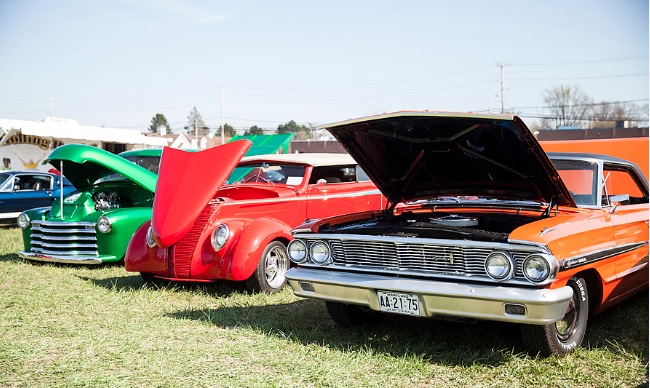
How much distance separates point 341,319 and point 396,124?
5.36ft

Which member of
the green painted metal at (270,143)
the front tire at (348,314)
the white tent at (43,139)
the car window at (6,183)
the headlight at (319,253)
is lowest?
the front tire at (348,314)

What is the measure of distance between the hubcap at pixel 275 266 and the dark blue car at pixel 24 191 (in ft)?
25.1

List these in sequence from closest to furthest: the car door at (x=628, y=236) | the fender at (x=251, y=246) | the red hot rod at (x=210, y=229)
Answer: the car door at (x=628, y=236) < the fender at (x=251, y=246) < the red hot rod at (x=210, y=229)

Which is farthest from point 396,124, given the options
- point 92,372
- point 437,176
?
point 92,372

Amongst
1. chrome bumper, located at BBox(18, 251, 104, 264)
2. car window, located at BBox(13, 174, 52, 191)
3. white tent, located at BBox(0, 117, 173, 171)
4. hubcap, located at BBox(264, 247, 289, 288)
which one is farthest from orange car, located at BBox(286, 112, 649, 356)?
white tent, located at BBox(0, 117, 173, 171)

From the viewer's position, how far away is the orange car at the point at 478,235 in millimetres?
3793

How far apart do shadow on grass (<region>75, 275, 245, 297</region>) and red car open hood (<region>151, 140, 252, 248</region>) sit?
782 millimetres

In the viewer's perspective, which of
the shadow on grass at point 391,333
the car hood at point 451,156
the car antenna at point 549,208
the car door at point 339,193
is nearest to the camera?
the shadow on grass at point 391,333

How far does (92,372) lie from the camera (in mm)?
3998

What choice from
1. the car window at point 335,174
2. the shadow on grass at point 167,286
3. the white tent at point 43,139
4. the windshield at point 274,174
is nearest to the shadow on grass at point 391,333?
the shadow on grass at point 167,286

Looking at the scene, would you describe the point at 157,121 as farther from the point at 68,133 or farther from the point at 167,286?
the point at 167,286

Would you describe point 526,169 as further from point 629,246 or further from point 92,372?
point 92,372

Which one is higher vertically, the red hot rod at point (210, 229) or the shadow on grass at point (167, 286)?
the red hot rod at point (210, 229)

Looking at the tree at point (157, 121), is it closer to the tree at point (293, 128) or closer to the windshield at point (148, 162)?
the tree at point (293, 128)
